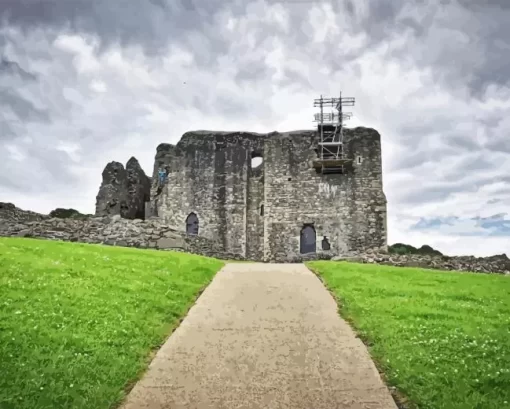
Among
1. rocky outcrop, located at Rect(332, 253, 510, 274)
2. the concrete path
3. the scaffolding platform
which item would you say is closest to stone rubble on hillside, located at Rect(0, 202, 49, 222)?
rocky outcrop, located at Rect(332, 253, 510, 274)

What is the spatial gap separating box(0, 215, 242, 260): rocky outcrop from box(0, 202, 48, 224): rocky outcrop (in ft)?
0.91

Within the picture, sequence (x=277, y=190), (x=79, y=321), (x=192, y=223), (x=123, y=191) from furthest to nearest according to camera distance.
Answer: (x=123, y=191), (x=192, y=223), (x=277, y=190), (x=79, y=321)

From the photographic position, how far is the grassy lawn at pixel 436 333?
860cm

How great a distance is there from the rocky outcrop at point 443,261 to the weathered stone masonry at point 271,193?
9803 millimetres

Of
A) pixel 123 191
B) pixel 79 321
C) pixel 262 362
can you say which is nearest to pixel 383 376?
pixel 262 362

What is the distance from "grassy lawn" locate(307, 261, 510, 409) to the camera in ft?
28.2

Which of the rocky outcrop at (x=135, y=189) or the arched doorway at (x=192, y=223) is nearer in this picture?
the arched doorway at (x=192, y=223)

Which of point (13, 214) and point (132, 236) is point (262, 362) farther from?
point (13, 214)

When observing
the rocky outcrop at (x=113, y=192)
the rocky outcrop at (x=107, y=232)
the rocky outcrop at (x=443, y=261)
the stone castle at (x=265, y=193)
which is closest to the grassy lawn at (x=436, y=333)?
the rocky outcrop at (x=443, y=261)

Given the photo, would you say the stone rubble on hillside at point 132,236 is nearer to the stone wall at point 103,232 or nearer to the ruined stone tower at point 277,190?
the stone wall at point 103,232

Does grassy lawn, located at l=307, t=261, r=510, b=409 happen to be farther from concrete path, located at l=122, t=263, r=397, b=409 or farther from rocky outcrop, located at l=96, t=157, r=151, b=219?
rocky outcrop, located at l=96, t=157, r=151, b=219

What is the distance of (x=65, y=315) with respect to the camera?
448 inches

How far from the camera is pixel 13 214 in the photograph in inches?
1143

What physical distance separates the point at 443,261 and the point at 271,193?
55.1 ft
